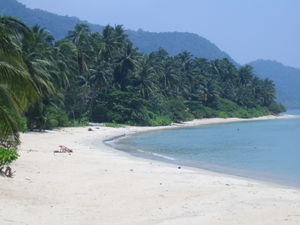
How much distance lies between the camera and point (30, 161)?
1903cm

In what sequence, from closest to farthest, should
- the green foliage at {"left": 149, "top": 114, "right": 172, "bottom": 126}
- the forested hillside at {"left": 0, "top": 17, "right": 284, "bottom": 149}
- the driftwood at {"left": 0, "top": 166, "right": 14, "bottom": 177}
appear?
the forested hillside at {"left": 0, "top": 17, "right": 284, "bottom": 149} → the driftwood at {"left": 0, "top": 166, "right": 14, "bottom": 177} → the green foliage at {"left": 149, "top": 114, "right": 172, "bottom": 126}

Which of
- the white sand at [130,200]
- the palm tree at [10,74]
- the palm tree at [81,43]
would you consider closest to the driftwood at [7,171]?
the white sand at [130,200]

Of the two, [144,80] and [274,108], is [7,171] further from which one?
[274,108]

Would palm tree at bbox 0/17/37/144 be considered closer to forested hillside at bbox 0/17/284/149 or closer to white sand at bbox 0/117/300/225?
forested hillside at bbox 0/17/284/149

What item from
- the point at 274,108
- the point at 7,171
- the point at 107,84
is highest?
the point at 107,84

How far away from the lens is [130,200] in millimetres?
12742

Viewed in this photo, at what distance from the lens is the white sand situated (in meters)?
10.5

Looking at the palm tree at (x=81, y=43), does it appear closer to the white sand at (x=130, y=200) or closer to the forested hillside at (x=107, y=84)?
the forested hillside at (x=107, y=84)

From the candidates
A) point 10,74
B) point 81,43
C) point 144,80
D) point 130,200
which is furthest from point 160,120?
point 10,74

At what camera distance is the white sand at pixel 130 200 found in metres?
10.5

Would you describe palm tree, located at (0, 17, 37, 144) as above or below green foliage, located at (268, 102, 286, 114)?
below

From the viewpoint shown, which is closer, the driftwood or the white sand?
the white sand

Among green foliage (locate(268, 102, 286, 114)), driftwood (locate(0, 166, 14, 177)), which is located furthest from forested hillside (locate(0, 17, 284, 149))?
green foliage (locate(268, 102, 286, 114))

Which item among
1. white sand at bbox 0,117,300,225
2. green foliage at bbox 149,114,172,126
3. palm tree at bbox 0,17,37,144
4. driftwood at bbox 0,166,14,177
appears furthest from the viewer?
green foliage at bbox 149,114,172,126
